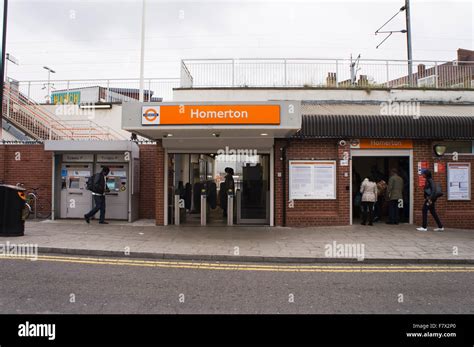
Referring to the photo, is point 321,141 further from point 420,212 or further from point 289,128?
point 420,212

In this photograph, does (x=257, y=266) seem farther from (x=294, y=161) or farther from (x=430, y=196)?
(x=430, y=196)

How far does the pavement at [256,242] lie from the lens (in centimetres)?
752

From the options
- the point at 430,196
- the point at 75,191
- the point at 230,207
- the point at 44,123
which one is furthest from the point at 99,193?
the point at 430,196

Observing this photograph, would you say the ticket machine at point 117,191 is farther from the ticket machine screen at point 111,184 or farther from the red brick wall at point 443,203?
the red brick wall at point 443,203

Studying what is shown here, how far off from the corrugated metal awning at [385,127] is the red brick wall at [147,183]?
5.57 metres

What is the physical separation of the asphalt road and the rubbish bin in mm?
2384

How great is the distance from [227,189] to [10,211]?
6.40 meters

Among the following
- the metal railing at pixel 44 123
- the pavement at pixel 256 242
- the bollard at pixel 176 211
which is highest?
the metal railing at pixel 44 123

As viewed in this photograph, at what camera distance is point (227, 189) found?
11.9m

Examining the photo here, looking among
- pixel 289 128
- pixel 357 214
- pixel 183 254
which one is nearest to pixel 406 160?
pixel 357 214

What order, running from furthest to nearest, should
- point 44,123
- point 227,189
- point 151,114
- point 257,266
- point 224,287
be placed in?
point 44,123 < point 227,189 < point 151,114 < point 257,266 < point 224,287

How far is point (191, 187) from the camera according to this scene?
12469 millimetres

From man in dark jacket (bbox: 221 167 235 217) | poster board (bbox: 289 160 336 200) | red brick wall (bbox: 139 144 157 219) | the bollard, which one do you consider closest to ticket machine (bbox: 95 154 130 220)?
red brick wall (bbox: 139 144 157 219)

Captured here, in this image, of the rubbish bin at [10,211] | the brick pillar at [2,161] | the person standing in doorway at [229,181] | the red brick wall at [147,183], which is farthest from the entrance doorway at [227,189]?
the brick pillar at [2,161]
